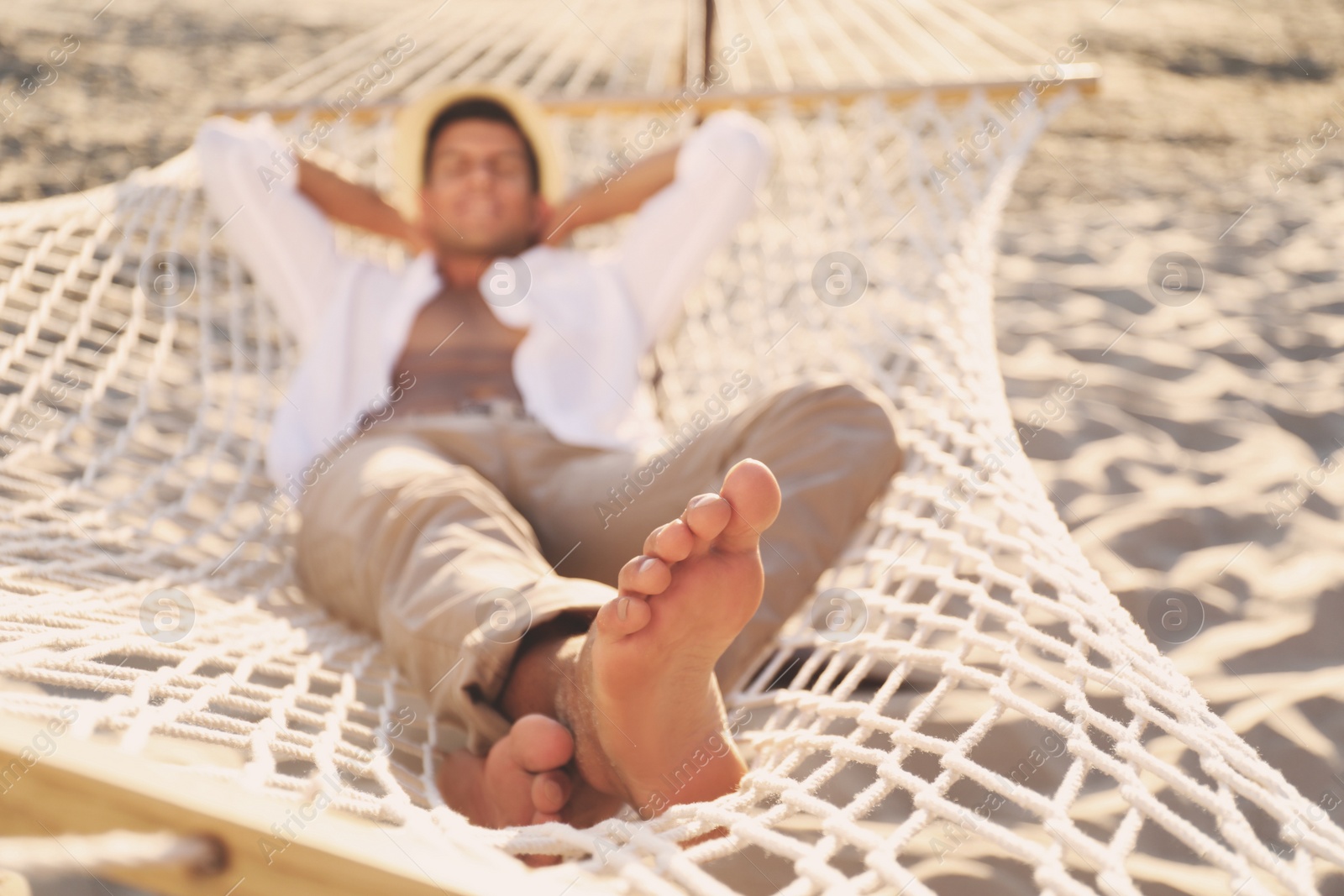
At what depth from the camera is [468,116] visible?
1.38 meters

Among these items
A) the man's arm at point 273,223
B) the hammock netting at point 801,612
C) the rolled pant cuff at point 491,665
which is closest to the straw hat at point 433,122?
the man's arm at point 273,223

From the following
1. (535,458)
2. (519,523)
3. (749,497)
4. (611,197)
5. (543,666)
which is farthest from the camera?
(611,197)

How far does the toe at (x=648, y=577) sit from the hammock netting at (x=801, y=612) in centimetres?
12

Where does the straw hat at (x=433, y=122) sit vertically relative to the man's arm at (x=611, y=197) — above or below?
above

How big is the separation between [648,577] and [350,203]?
3.40 feet

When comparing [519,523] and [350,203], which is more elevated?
[350,203]

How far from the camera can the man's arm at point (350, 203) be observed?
56.4 inches

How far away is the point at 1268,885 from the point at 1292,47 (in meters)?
4.99

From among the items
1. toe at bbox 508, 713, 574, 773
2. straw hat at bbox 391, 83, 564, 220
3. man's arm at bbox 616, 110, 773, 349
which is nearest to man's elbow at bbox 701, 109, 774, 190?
man's arm at bbox 616, 110, 773, 349

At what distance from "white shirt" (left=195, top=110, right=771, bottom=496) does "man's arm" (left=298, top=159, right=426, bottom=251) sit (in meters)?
0.03

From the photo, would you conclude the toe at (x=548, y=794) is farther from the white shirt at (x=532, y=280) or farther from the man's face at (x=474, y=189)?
the man's face at (x=474, y=189)

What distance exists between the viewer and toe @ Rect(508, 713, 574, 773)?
0.62m

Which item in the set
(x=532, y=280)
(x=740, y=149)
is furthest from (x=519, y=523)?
(x=740, y=149)

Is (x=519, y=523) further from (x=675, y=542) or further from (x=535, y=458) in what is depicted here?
(x=675, y=542)
